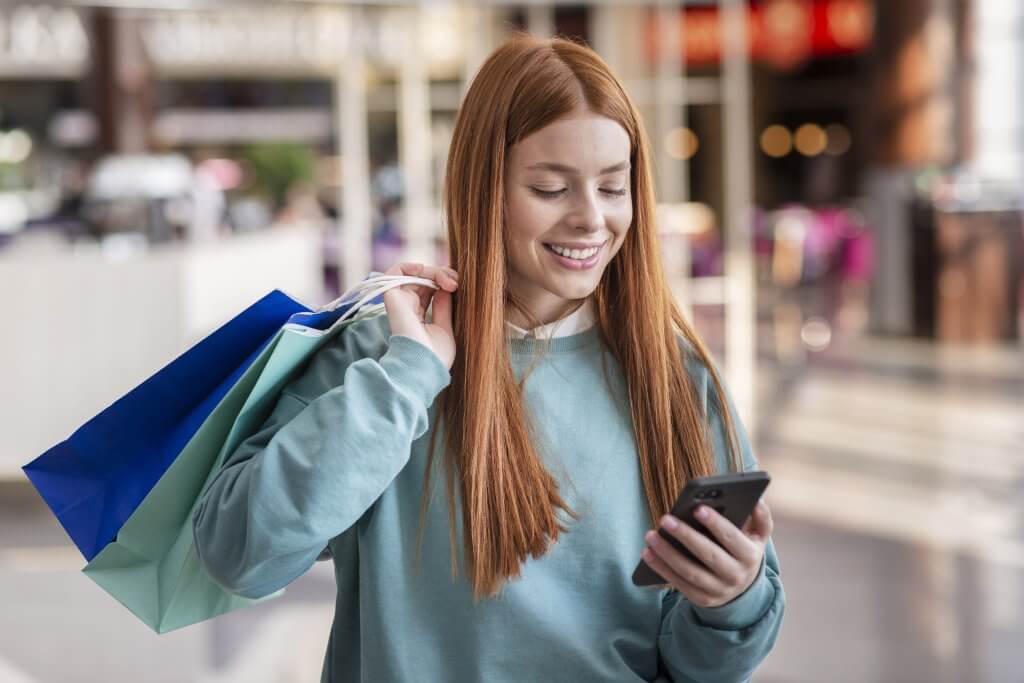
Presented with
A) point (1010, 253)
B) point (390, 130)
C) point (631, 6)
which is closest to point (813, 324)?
point (1010, 253)

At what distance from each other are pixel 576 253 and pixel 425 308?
16cm

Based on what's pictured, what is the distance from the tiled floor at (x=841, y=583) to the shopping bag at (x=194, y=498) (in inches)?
93.3

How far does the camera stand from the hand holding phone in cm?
119

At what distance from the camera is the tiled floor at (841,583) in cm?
388

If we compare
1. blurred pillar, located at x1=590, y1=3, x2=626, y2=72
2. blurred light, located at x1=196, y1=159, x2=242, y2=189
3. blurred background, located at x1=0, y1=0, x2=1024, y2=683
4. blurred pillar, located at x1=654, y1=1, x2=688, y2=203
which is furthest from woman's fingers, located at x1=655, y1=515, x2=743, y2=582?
blurred light, located at x1=196, y1=159, x2=242, y2=189

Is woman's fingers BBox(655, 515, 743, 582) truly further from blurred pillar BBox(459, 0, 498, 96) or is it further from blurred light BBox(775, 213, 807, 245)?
blurred light BBox(775, 213, 807, 245)

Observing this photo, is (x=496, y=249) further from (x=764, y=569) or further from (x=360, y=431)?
(x=764, y=569)

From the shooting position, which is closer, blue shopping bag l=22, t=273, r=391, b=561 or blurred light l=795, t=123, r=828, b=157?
blue shopping bag l=22, t=273, r=391, b=561

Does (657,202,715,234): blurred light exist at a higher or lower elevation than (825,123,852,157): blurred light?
lower

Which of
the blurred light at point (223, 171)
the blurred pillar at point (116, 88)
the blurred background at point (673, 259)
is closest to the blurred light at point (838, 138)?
the blurred background at point (673, 259)

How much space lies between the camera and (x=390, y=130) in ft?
37.8

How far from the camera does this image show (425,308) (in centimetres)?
138

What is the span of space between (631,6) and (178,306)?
22.3 ft

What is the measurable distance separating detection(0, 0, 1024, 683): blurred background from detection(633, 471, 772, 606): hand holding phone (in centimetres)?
66
